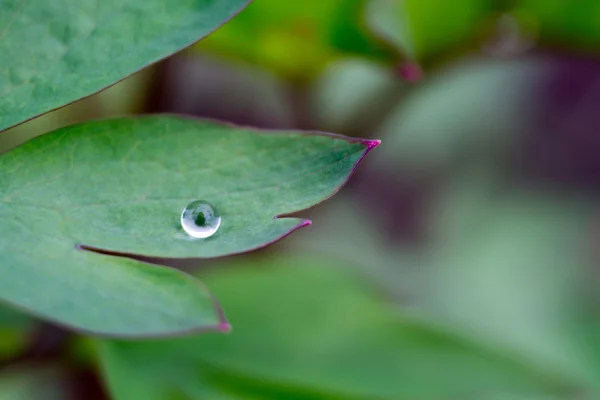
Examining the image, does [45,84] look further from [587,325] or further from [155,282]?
A: [587,325]

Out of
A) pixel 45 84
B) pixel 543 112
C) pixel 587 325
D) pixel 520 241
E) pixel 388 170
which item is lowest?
pixel 45 84

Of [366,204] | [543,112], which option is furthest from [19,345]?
[543,112]

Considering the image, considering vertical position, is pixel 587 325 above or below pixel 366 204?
below

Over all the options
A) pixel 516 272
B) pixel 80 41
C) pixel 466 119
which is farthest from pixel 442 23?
pixel 80 41

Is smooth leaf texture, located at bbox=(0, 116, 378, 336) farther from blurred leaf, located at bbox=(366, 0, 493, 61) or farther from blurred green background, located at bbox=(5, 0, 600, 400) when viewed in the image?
blurred leaf, located at bbox=(366, 0, 493, 61)

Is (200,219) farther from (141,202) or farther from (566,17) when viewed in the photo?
(566,17)

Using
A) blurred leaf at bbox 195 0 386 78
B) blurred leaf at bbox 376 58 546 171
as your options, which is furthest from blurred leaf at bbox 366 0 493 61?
blurred leaf at bbox 376 58 546 171
